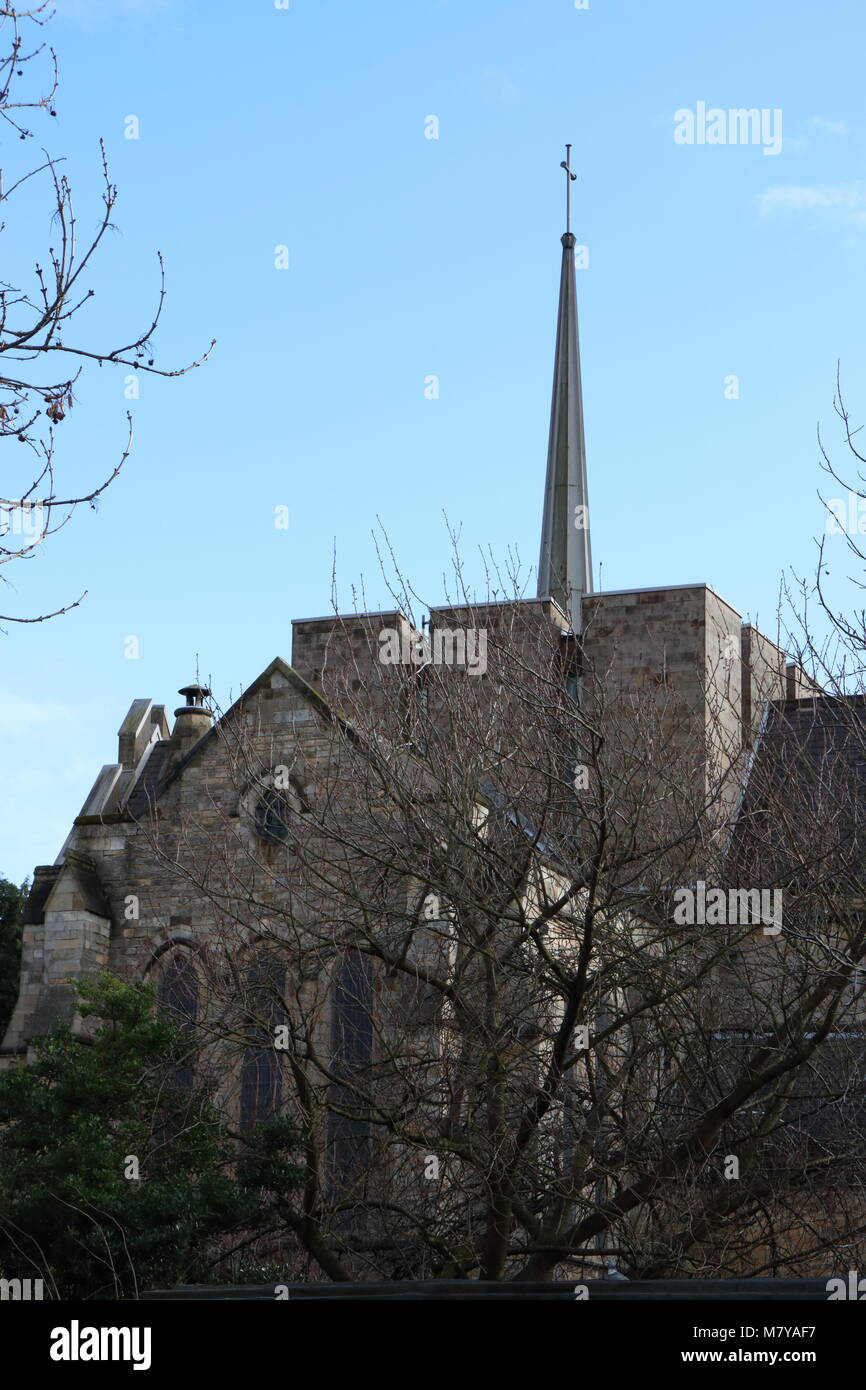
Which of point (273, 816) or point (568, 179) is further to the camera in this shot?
point (568, 179)

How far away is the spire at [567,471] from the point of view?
3978cm

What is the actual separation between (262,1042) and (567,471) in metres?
27.6

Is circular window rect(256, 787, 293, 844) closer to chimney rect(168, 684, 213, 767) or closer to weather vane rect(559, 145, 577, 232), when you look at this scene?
chimney rect(168, 684, 213, 767)

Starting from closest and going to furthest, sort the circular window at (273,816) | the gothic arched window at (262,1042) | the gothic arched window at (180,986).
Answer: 1. the gothic arched window at (262,1042)
2. the circular window at (273,816)
3. the gothic arched window at (180,986)

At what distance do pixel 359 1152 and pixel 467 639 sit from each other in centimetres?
626

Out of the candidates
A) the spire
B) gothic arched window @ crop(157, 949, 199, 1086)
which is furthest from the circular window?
the spire

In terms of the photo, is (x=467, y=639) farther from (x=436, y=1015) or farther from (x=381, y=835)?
(x=436, y=1015)

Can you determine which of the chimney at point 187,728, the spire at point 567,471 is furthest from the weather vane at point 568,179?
the chimney at point 187,728

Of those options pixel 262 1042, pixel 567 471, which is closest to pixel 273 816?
pixel 262 1042

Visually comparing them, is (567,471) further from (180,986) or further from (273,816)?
(180,986)

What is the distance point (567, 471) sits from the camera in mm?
42250

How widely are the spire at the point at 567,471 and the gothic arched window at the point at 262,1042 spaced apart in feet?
56.8

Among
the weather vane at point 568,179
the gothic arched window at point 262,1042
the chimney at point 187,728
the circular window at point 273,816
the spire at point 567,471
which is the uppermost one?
the weather vane at point 568,179

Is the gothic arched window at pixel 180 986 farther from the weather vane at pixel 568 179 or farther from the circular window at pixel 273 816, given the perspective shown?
the weather vane at pixel 568 179
